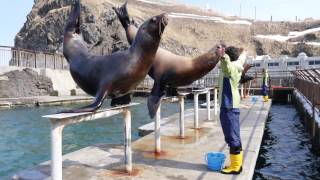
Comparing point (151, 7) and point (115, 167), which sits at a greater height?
point (151, 7)

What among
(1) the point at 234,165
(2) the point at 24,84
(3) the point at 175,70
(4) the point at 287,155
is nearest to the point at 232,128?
(1) the point at 234,165

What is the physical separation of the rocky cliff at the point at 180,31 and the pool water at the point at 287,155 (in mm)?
49433

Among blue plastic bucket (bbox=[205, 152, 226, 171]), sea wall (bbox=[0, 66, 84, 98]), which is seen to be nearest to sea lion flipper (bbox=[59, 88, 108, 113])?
blue plastic bucket (bbox=[205, 152, 226, 171])

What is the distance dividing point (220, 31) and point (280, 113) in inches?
2591

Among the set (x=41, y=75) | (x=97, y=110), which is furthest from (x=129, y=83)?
(x=41, y=75)

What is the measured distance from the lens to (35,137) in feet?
45.6

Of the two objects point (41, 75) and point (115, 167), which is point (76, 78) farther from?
point (41, 75)

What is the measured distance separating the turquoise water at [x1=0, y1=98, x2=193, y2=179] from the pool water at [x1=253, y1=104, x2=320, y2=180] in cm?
445

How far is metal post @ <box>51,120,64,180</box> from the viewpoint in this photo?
4238 millimetres

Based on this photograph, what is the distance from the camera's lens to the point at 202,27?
8425 centimetres

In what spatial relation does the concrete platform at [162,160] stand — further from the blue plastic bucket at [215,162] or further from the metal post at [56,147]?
the metal post at [56,147]

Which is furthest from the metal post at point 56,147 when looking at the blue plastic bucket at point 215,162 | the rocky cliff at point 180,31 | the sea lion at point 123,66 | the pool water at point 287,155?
the rocky cliff at point 180,31

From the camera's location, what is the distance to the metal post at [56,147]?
4.24 m

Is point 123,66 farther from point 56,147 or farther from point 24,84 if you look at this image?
point 24,84
